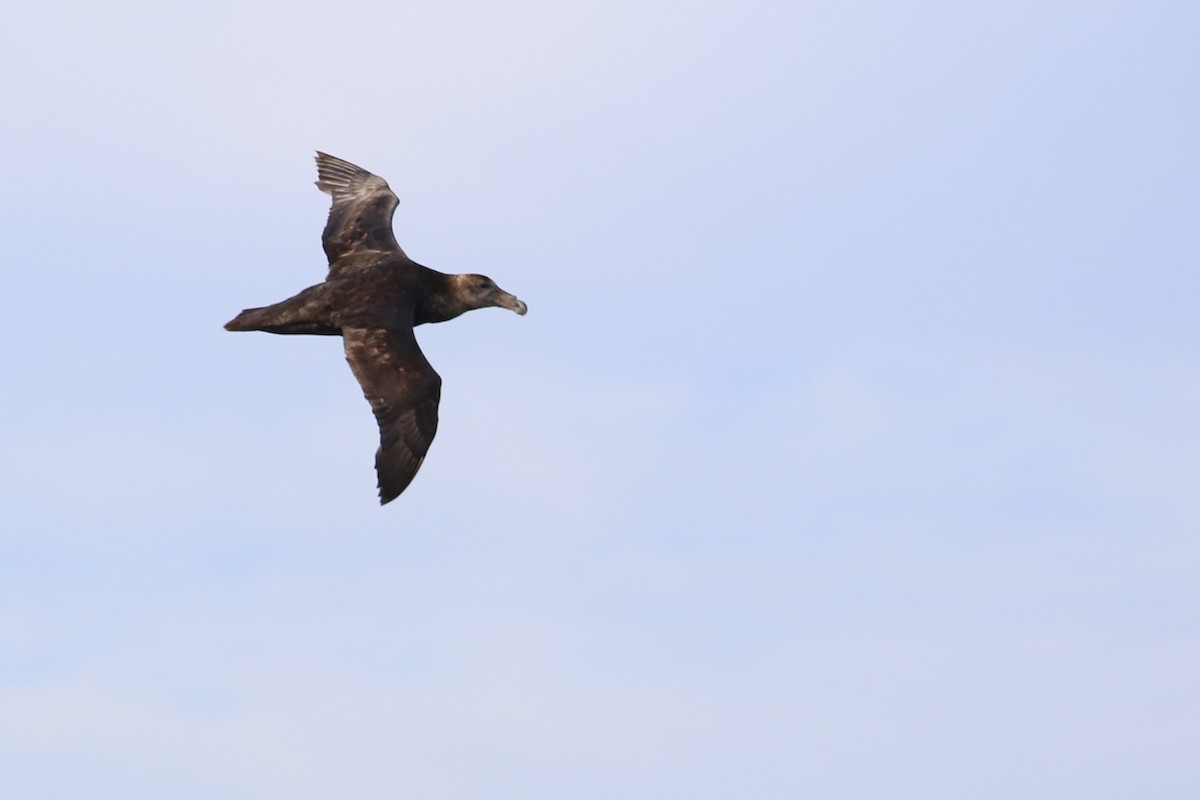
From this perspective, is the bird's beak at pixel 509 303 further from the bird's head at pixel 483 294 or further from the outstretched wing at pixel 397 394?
the outstretched wing at pixel 397 394

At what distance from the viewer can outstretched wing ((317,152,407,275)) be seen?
2827 cm

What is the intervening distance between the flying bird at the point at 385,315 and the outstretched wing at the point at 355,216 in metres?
0.02

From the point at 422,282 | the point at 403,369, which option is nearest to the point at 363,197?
the point at 422,282

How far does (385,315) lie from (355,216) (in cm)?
367

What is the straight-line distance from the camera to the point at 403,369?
25516mm

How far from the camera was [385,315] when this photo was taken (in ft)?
85.8

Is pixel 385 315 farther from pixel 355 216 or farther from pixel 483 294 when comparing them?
pixel 355 216

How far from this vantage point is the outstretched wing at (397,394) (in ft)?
80.8

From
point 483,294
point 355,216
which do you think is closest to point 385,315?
point 483,294

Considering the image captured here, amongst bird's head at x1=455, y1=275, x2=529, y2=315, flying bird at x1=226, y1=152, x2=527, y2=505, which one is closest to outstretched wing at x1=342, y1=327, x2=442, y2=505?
flying bird at x1=226, y1=152, x2=527, y2=505

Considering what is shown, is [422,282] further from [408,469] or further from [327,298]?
[408,469]

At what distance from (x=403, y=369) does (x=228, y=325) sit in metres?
2.78

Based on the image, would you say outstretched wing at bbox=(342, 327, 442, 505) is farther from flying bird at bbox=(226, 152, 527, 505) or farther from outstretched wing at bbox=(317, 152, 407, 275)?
outstretched wing at bbox=(317, 152, 407, 275)

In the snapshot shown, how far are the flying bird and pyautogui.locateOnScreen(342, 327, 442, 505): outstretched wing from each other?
0.01 metres
